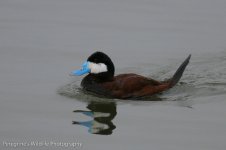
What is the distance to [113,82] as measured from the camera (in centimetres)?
1257

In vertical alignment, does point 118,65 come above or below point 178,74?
above

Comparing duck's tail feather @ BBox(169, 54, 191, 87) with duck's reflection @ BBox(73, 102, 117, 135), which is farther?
duck's tail feather @ BBox(169, 54, 191, 87)

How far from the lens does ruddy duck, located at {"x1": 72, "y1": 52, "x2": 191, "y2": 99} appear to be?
Result: 1241 centimetres

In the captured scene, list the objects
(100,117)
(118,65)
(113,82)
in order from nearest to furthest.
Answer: (100,117) < (113,82) < (118,65)

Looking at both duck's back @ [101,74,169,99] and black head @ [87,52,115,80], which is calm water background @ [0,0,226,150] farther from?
black head @ [87,52,115,80]

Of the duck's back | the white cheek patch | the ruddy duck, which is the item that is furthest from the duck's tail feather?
the white cheek patch

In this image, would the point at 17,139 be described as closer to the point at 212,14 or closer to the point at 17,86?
the point at 17,86

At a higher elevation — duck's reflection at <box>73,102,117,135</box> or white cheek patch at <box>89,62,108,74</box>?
white cheek patch at <box>89,62,108,74</box>

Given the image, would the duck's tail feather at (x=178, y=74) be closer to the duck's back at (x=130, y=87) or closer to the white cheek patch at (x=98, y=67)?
the duck's back at (x=130, y=87)

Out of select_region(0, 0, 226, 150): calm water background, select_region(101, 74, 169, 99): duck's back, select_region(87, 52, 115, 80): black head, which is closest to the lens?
select_region(0, 0, 226, 150): calm water background

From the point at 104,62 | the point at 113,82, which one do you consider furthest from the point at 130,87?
the point at 104,62

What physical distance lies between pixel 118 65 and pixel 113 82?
1831mm

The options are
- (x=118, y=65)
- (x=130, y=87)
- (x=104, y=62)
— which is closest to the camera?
(x=130, y=87)

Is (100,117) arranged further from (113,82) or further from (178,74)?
(178,74)
